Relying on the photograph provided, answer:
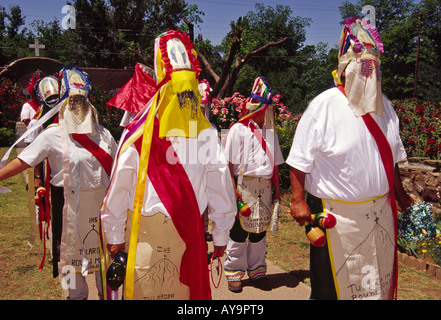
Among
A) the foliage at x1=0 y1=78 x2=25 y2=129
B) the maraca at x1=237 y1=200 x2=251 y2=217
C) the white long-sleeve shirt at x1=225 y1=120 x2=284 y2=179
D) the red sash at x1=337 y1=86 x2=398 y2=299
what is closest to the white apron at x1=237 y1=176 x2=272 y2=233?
the white long-sleeve shirt at x1=225 y1=120 x2=284 y2=179

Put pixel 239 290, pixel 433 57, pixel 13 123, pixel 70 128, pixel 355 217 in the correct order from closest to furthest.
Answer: pixel 355 217 → pixel 70 128 → pixel 239 290 → pixel 13 123 → pixel 433 57

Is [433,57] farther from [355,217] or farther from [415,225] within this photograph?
[355,217]

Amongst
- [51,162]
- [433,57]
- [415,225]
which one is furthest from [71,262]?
[433,57]

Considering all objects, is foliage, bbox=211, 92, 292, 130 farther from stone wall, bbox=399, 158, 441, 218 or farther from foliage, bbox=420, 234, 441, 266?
foliage, bbox=420, 234, 441, 266

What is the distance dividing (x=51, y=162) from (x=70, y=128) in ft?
1.17

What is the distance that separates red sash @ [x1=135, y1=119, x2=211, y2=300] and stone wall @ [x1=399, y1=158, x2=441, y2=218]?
5.40 meters

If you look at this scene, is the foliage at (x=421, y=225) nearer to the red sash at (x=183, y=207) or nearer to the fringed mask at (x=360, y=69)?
the fringed mask at (x=360, y=69)

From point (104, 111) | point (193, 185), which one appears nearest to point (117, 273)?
point (193, 185)

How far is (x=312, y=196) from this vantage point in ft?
10.7

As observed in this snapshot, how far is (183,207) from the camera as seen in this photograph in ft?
9.18

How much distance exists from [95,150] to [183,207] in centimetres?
146

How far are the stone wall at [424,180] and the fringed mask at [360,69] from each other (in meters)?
4.50

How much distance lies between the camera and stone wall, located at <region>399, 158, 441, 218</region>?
7035 millimetres

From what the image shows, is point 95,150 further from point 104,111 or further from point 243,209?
point 104,111
